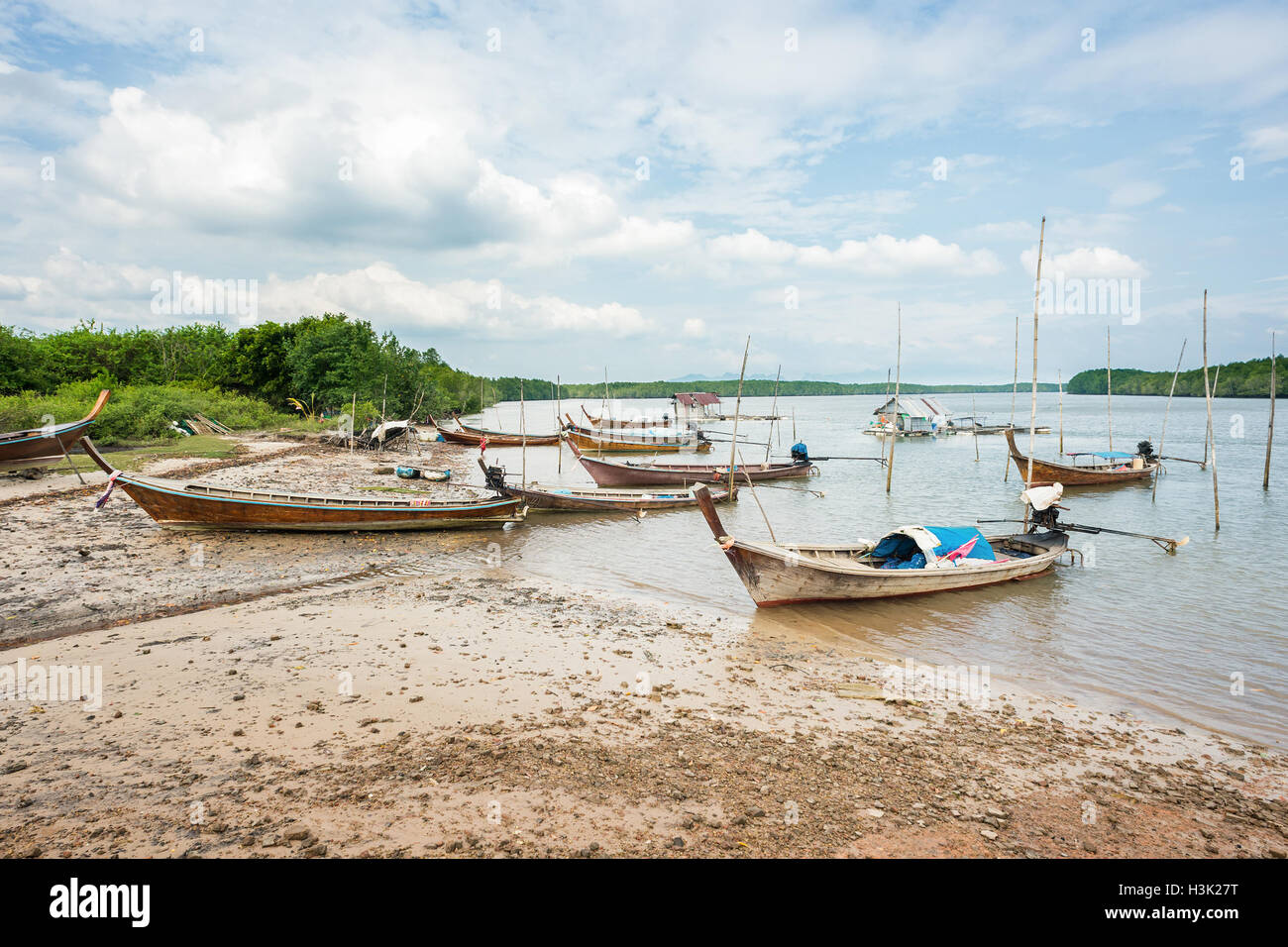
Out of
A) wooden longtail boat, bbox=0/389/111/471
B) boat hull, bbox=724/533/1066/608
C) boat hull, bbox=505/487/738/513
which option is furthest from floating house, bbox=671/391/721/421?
boat hull, bbox=724/533/1066/608

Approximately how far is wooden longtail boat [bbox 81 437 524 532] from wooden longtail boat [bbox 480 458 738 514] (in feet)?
8.55

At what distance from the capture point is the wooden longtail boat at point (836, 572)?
10.5 meters

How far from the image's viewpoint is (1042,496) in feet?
47.0

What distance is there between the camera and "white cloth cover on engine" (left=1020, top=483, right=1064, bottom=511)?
14.3 meters

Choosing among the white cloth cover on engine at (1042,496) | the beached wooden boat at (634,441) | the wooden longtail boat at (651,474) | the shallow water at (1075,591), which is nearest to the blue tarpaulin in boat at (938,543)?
the shallow water at (1075,591)

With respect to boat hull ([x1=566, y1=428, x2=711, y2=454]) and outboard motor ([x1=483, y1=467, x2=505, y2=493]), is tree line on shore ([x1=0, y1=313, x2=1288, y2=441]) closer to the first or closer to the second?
boat hull ([x1=566, y1=428, x2=711, y2=454])

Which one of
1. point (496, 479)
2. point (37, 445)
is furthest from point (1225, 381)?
point (37, 445)

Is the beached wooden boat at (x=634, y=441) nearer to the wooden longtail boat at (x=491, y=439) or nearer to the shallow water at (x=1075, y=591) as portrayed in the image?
the wooden longtail boat at (x=491, y=439)

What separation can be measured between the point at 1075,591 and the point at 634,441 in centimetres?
3164

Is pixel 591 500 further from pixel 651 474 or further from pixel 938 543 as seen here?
pixel 938 543

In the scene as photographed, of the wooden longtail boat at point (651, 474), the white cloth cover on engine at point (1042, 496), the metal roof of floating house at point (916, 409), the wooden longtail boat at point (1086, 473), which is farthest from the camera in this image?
the metal roof of floating house at point (916, 409)

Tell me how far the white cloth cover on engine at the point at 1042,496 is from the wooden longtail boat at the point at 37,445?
79.3 ft

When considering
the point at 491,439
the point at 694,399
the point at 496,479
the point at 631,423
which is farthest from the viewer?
the point at 694,399
